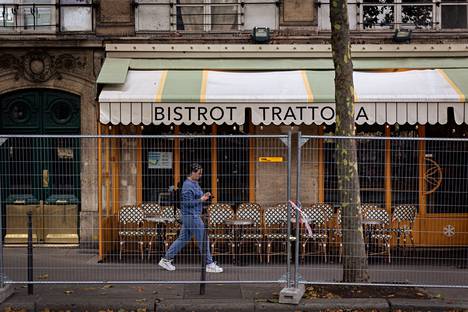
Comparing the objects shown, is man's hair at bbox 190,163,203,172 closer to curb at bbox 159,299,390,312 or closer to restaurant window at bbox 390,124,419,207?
curb at bbox 159,299,390,312

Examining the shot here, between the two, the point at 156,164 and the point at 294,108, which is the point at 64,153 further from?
the point at 294,108

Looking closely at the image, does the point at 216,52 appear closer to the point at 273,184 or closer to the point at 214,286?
the point at 273,184

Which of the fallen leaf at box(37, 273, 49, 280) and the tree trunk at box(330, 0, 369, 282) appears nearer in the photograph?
the tree trunk at box(330, 0, 369, 282)

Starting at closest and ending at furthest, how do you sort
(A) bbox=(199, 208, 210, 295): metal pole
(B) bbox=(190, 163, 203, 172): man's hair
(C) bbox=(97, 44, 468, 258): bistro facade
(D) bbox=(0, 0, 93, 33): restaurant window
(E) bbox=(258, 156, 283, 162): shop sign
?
1. (A) bbox=(199, 208, 210, 295): metal pole
2. (B) bbox=(190, 163, 203, 172): man's hair
3. (C) bbox=(97, 44, 468, 258): bistro facade
4. (E) bbox=(258, 156, 283, 162): shop sign
5. (D) bbox=(0, 0, 93, 33): restaurant window

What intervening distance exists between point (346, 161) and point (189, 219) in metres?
2.32

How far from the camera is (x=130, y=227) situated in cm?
916

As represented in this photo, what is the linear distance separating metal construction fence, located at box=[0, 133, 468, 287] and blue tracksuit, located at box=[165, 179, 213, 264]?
0.02 metres

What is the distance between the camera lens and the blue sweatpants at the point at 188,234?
859 centimetres

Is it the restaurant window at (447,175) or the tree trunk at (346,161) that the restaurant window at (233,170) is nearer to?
the tree trunk at (346,161)

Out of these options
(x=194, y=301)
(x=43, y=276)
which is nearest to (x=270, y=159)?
(x=194, y=301)

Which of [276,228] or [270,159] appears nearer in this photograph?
[276,228]

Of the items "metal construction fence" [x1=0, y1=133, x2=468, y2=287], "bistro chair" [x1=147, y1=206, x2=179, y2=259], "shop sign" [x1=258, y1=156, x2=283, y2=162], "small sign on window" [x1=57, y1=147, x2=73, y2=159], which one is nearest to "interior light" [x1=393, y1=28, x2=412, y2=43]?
"metal construction fence" [x1=0, y1=133, x2=468, y2=287]

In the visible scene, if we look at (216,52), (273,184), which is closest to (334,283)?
(273,184)

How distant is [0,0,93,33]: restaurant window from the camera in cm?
1219
